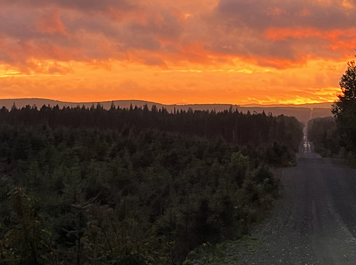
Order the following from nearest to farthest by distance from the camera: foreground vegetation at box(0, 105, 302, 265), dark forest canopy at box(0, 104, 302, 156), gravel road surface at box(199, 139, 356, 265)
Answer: foreground vegetation at box(0, 105, 302, 265) < gravel road surface at box(199, 139, 356, 265) < dark forest canopy at box(0, 104, 302, 156)

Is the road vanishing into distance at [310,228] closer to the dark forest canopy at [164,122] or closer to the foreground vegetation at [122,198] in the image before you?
the foreground vegetation at [122,198]

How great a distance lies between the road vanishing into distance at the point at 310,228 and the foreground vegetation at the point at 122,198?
46.5 inches

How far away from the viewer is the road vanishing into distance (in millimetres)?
10695

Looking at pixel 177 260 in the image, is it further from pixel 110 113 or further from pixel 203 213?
pixel 110 113

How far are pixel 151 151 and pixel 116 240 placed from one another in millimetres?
39595

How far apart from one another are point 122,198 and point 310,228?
1426 cm

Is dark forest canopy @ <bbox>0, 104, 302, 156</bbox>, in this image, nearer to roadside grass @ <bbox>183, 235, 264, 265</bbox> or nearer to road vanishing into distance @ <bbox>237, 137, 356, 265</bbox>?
road vanishing into distance @ <bbox>237, 137, 356, 265</bbox>

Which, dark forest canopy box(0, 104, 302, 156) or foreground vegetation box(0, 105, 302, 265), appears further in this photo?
dark forest canopy box(0, 104, 302, 156)

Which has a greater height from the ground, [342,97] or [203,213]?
[342,97]

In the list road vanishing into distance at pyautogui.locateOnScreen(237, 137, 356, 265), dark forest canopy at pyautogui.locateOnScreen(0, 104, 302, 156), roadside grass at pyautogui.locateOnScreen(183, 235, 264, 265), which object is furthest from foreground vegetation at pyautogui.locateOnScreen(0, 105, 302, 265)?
dark forest canopy at pyautogui.locateOnScreen(0, 104, 302, 156)

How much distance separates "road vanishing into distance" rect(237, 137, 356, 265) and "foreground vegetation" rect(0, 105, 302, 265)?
3.88 ft

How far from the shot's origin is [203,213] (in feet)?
42.5

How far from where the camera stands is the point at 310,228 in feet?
47.0

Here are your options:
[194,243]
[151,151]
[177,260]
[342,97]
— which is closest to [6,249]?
[177,260]
